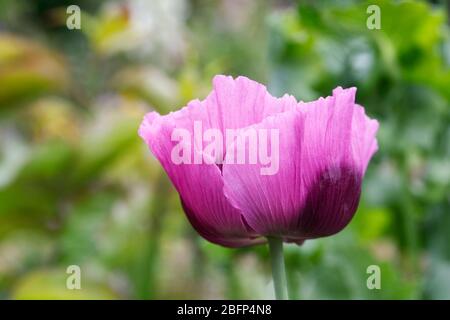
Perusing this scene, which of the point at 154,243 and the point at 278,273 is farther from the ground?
the point at 154,243

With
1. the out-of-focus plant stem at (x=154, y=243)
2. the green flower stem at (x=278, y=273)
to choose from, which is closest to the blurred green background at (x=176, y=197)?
the out-of-focus plant stem at (x=154, y=243)

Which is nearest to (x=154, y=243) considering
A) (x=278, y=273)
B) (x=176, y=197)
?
(x=176, y=197)

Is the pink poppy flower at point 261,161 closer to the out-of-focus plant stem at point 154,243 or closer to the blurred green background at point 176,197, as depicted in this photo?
the blurred green background at point 176,197

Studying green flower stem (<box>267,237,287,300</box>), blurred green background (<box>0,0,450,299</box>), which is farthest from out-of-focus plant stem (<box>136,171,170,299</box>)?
green flower stem (<box>267,237,287,300</box>)

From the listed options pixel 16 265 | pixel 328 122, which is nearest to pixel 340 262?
pixel 328 122

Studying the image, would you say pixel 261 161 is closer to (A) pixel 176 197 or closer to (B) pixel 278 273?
(B) pixel 278 273

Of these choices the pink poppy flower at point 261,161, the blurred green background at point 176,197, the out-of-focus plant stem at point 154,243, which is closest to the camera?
the pink poppy flower at point 261,161
